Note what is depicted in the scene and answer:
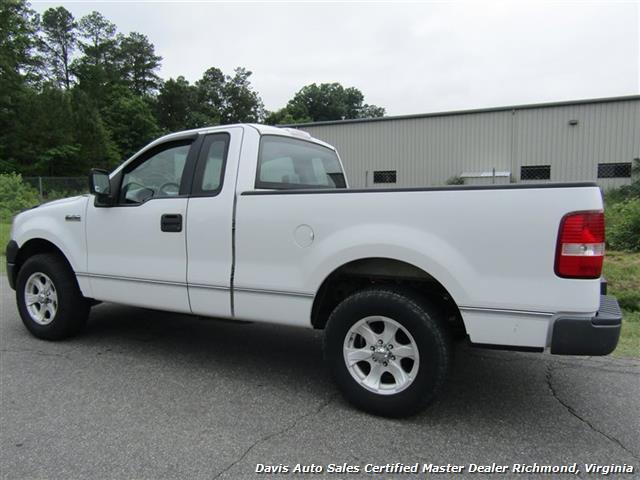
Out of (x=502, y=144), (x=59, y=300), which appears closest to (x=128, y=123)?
(x=502, y=144)

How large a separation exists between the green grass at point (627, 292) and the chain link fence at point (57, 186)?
899 inches

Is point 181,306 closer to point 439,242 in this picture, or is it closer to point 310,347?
point 310,347

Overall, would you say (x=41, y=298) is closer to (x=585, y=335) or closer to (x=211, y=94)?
(x=585, y=335)

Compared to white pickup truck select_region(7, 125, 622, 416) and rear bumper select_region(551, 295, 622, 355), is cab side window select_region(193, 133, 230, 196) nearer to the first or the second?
white pickup truck select_region(7, 125, 622, 416)

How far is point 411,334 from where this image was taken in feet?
9.70

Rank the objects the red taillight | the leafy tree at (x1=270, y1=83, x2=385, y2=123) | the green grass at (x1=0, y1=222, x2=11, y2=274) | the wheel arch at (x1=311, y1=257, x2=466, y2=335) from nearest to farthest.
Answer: the red taillight
the wheel arch at (x1=311, y1=257, x2=466, y2=335)
the green grass at (x1=0, y1=222, x2=11, y2=274)
the leafy tree at (x1=270, y1=83, x2=385, y2=123)

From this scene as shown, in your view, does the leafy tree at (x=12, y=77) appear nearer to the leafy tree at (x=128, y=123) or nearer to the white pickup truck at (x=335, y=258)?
the leafy tree at (x=128, y=123)

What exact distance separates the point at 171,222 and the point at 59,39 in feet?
234

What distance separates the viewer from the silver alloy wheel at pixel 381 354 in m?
3.02

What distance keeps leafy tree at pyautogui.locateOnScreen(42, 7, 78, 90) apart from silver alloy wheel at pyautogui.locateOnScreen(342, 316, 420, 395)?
6833 cm

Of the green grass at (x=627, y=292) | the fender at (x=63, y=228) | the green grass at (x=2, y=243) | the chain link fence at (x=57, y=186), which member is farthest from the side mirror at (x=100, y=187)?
the chain link fence at (x=57, y=186)

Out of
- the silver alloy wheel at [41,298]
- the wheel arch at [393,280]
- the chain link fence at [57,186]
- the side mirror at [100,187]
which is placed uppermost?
the chain link fence at [57,186]

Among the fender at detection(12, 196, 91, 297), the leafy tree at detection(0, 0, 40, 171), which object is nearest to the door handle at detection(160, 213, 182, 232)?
the fender at detection(12, 196, 91, 297)

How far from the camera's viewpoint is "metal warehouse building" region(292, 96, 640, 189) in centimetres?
1942
